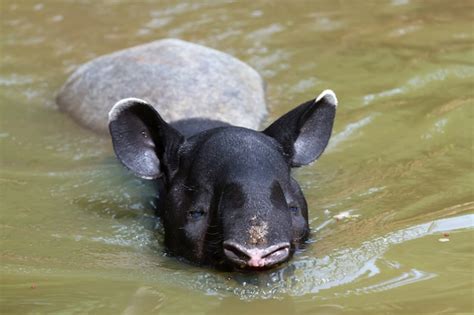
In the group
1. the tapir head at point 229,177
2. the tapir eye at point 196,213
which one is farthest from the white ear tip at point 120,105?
the tapir eye at point 196,213

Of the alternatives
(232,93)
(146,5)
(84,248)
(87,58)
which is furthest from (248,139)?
(146,5)

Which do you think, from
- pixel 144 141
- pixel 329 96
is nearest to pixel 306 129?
pixel 329 96

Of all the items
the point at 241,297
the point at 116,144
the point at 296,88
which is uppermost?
the point at 116,144

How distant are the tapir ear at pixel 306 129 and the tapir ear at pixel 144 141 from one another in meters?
0.71

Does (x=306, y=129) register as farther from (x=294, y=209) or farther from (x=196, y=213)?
(x=196, y=213)

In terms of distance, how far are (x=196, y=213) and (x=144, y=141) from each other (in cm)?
94

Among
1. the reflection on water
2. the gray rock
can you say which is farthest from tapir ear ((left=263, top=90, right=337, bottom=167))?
the gray rock

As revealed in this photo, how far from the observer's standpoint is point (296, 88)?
10.3m

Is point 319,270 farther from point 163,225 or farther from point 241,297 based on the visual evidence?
point 163,225

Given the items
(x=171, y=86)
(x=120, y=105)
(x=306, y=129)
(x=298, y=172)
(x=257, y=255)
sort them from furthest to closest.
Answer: (x=171, y=86), (x=298, y=172), (x=306, y=129), (x=120, y=105), (x=257, y=255)

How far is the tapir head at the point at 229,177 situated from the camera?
17.7 feet

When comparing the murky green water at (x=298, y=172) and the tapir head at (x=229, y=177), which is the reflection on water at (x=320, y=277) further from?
the tapir head at (x=229, y=177)

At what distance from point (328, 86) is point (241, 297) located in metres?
5.06

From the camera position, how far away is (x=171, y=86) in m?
9.34
